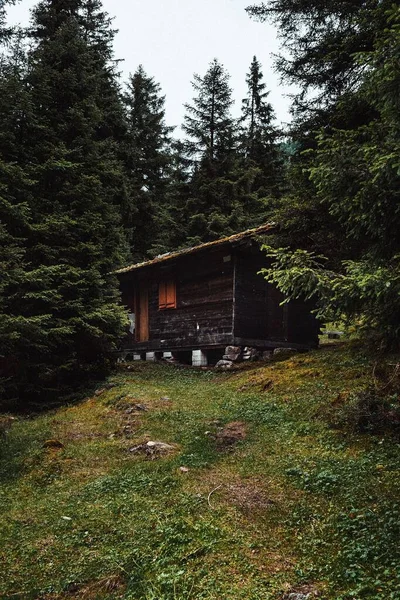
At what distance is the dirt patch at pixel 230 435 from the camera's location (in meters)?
8.09

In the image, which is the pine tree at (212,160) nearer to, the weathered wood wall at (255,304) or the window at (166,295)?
the window at (166,295)

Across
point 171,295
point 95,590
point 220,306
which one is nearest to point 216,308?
point 220,306

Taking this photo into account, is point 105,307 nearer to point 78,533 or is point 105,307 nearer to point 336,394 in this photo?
point 336,394

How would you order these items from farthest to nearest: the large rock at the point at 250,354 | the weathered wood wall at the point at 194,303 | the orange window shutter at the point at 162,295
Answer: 1. the orange window shutter at the point at 162,295
2. the weathered wood wall at the point at 194,303
3. the large rock at the point at 250,354

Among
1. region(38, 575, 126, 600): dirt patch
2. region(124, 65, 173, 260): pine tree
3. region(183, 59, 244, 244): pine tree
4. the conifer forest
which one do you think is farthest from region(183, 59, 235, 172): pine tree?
region(38, 575, 126, 600): dirt patch

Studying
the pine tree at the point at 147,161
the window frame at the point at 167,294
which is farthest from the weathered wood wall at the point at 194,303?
the pine tree at the point at 147,161

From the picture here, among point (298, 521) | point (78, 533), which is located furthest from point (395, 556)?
point (78, 533)

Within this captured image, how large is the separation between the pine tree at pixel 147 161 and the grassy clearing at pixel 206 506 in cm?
2136

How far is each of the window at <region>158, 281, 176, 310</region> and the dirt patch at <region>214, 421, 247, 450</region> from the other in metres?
11.0

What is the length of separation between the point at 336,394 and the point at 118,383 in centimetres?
668

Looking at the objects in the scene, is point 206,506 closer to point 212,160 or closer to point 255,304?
point 255,304

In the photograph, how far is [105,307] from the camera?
13781mm

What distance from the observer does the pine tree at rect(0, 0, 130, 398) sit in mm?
12875

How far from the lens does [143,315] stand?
71.7 feet
